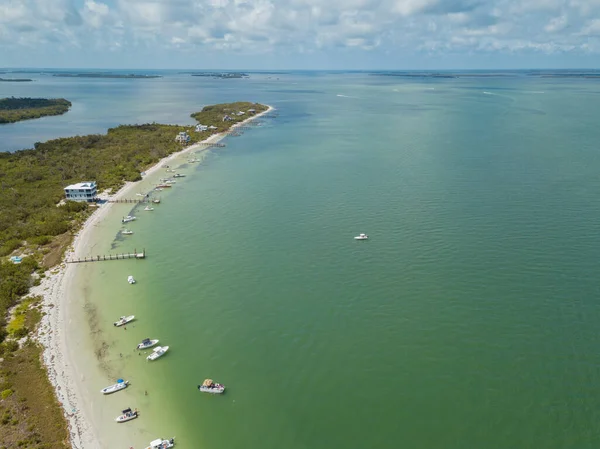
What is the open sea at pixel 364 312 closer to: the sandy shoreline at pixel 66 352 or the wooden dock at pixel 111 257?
the wooden dock at pixel 111 257

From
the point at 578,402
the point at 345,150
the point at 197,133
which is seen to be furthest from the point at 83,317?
the point at 197,133

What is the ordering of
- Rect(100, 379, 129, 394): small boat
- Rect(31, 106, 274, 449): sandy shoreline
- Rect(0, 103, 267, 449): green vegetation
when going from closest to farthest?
Rect(31, 106, 274, 449): sandy shoreline, Rect(0, 103, 267, 449): green vegetation, Rect(100, 379, 129, 394): small boat

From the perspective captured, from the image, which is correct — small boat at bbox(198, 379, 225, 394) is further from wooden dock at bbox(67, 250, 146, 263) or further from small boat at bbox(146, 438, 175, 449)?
wooden dock at bbox(67, 250, 146, 263)

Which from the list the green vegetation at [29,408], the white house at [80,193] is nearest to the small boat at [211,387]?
the green vegetation at [29,408]

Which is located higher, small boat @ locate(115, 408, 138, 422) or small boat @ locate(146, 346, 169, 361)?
small boat @ locate(146, 346, 169, 361)

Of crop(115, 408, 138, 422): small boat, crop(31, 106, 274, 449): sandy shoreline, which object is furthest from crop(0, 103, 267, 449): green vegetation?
crop(115, 408, 138, 422): small boat

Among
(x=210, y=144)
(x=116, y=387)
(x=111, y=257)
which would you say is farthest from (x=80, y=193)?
(x=210, y=144)
